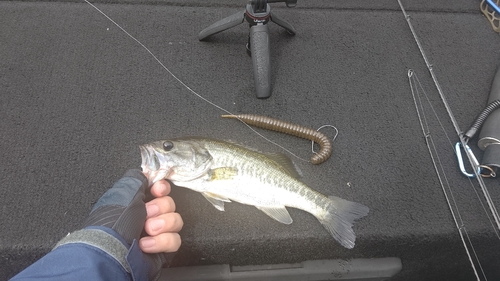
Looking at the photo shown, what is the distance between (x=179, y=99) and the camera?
197 cm

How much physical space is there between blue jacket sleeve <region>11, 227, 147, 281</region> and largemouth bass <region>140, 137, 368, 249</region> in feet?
1.18

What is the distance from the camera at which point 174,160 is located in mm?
1502

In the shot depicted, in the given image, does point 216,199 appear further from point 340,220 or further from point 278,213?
point 340,220

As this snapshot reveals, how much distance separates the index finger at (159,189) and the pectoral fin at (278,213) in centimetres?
43

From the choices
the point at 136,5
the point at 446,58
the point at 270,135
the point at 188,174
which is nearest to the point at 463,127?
the point at 446,58

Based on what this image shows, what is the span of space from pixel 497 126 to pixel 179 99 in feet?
5.50

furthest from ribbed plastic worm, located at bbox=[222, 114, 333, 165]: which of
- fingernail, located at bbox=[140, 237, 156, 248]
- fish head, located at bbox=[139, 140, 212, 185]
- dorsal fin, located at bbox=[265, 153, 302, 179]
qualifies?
fingernail, located at bbox=[140, 237, 156, 248]

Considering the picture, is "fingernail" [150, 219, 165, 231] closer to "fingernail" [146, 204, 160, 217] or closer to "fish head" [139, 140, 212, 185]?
"fingernail" [146, 204, 160, 217]

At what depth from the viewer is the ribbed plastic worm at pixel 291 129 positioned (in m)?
1.81

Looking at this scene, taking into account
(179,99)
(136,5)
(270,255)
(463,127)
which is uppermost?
(136,5)

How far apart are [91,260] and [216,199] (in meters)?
0.59

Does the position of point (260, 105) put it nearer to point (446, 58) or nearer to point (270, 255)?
point (270, 255)

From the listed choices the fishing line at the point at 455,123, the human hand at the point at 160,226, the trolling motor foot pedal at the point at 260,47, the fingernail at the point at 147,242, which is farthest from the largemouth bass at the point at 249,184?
the fishing line at the point at 455,123

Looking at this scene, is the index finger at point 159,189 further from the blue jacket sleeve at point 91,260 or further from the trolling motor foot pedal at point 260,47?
the trolling motor foot pedal at point 260,47
